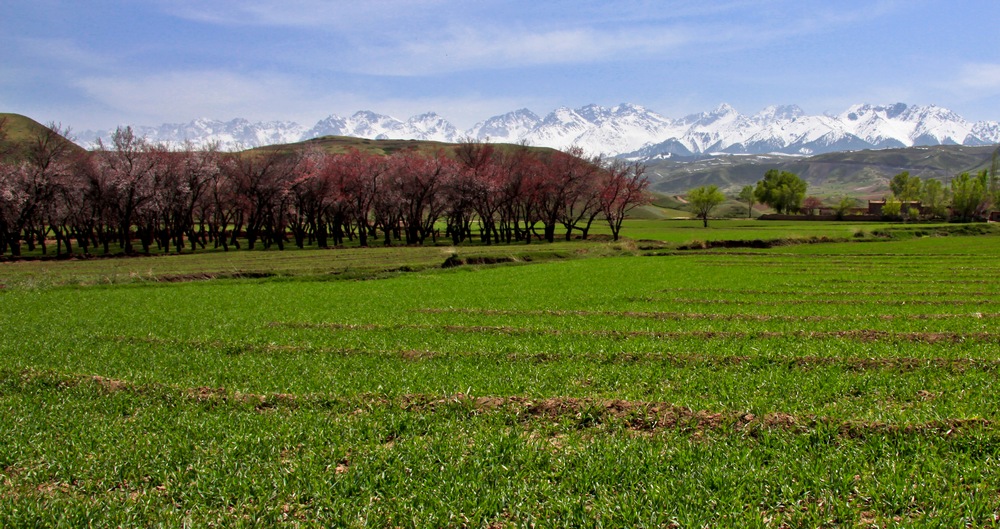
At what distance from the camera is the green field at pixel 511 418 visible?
279 inches

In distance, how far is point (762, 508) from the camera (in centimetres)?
698

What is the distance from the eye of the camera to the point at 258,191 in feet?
299

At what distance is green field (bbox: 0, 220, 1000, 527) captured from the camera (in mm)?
7090

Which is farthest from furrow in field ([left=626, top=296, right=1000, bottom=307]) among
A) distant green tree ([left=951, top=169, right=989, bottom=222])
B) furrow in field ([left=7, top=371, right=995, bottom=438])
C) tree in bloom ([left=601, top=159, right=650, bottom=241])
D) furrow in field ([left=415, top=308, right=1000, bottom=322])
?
distant green tree ([left=951, top=169, right=989, bottom=222])

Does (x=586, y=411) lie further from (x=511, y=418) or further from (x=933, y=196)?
(x=933, y=196)

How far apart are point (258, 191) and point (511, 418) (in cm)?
9045

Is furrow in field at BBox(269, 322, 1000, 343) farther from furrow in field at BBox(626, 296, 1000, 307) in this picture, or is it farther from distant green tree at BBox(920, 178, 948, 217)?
distant green tree at BBox(920, 178, 948, 217)

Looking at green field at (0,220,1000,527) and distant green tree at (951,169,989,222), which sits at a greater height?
distant green tree at (951,169,989,222)

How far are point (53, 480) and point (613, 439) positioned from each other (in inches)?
326

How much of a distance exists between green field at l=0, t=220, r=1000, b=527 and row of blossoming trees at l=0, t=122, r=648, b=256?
66399mm

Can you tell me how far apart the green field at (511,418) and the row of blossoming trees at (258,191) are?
66399 millimetres

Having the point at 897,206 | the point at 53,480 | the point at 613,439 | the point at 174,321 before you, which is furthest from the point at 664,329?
the point at 897,206

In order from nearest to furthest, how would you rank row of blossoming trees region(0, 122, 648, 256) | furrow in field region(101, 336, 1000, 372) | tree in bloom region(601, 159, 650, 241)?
furrow in field region(101, 336, 1000, 372)
row of blossoming trees region(0, 122, 648, 256)
tree in bloom region(601, 159, 650, 241)

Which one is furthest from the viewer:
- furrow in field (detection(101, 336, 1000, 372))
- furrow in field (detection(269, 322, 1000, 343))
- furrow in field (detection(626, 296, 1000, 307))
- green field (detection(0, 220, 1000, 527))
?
furrow in field (detection(626, 296, 1000, 307))
